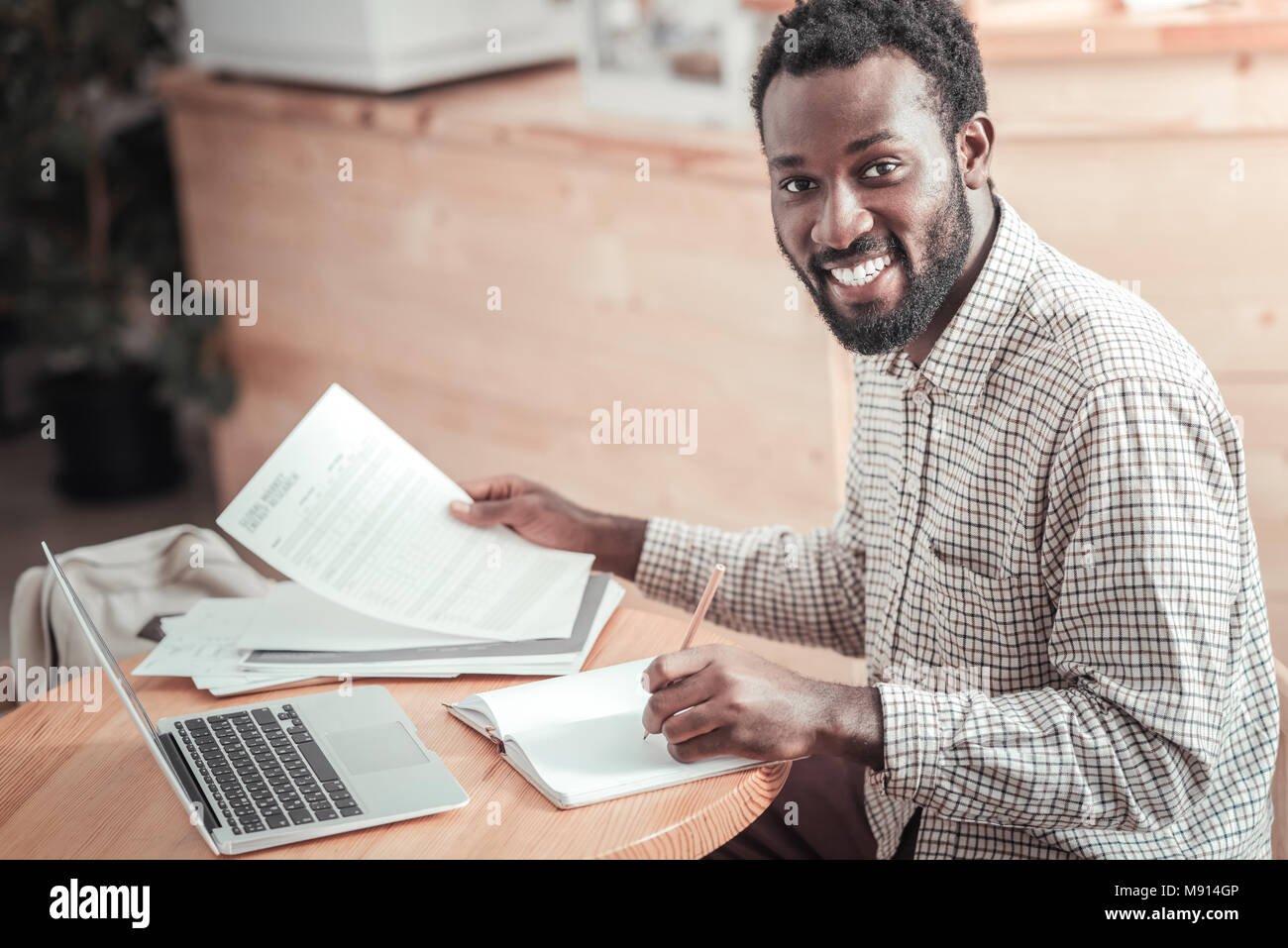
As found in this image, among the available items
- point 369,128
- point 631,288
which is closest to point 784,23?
point 631,288

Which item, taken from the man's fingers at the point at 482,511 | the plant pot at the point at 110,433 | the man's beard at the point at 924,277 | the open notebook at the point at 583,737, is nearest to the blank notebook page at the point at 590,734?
the open notebook at the point at 583,737

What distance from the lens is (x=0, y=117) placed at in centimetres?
313

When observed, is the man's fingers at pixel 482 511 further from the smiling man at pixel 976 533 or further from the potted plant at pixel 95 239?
the potted plant at pixel 95 239

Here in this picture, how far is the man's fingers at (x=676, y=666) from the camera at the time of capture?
1.08m

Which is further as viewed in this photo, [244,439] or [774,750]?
[244,439]

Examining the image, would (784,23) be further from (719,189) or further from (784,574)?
(719,189)

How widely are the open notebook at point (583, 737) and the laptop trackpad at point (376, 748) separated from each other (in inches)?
2.3

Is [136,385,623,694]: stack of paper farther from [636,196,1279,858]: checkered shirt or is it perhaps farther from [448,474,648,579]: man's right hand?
[636,196,1279,858]: checkered shirt

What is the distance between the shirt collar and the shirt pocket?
0.17 metres
